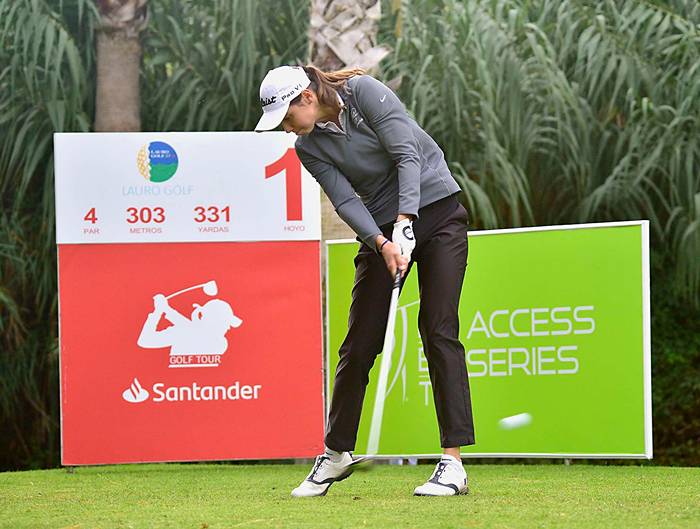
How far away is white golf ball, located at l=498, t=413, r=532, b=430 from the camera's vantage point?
4.86m

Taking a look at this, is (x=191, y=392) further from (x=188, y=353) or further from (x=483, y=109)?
(x=483, y=109)

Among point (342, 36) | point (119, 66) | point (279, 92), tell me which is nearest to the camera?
point (279, 92)

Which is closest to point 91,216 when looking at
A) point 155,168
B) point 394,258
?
point 155,168

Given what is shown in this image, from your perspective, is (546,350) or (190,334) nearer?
(546,350)

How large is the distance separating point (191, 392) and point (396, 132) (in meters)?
1.83

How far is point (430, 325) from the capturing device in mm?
3605

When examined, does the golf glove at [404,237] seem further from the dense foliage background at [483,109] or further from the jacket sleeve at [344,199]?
the dense foliage background at [483,109]

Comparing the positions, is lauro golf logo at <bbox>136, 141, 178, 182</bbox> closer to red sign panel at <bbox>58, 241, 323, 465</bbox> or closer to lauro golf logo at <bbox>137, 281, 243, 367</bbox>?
red sign panel at <bbox>58, 241, 323, 465</bbox>

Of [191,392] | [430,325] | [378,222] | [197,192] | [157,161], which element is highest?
[157,161]

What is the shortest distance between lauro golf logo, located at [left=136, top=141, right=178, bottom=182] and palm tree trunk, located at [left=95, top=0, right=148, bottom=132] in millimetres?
1233

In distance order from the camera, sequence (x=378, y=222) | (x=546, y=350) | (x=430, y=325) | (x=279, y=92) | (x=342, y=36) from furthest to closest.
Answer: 1. (x=342, y=36)
2. (x=546, y=350)
3. (x=378, y=222)
4. (x=430, y=325)
5. (x=279, y=92)

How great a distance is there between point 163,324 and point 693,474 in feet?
6.78

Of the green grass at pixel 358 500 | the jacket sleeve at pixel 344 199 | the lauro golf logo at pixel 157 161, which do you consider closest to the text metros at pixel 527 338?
the green grass at pixel 358 500

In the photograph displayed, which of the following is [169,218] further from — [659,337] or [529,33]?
[659,337]
